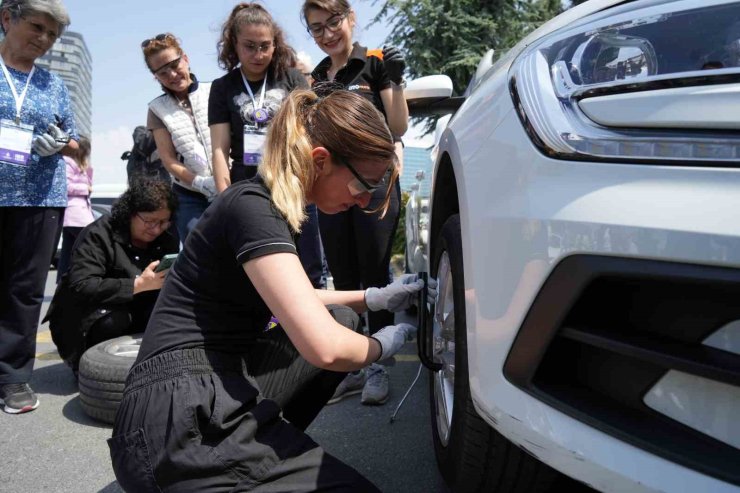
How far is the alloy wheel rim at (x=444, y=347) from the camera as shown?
4.69ft

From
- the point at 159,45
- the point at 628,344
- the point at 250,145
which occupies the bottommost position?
the point at 628,344

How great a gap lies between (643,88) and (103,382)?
2042 millimetres

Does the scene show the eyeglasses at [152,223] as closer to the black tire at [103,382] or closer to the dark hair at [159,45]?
the black tire at [103,382]

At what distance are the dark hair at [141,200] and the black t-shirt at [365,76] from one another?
2.84 ft

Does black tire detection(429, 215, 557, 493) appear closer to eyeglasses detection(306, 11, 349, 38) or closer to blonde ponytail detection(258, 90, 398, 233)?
blonde ponytail detection(258, 90, 398, 233)

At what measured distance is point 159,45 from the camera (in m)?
2.87

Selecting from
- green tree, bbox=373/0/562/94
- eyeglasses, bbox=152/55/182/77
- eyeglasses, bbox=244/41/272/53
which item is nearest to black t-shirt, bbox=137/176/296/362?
eyeglasses, bbox=244/41/272/53

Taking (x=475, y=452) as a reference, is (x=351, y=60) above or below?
above

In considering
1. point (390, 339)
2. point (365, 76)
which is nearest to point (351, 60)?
point (365, 76)

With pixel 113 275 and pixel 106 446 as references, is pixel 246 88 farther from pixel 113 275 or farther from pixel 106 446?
pixel 106 446

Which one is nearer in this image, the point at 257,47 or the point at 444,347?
the point at 444,347

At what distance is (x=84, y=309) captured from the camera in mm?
2594

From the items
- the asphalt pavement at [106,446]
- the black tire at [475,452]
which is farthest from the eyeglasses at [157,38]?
the black tire at [475,452]

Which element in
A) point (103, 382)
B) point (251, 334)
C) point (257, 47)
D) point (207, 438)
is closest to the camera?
point (207, 438)
